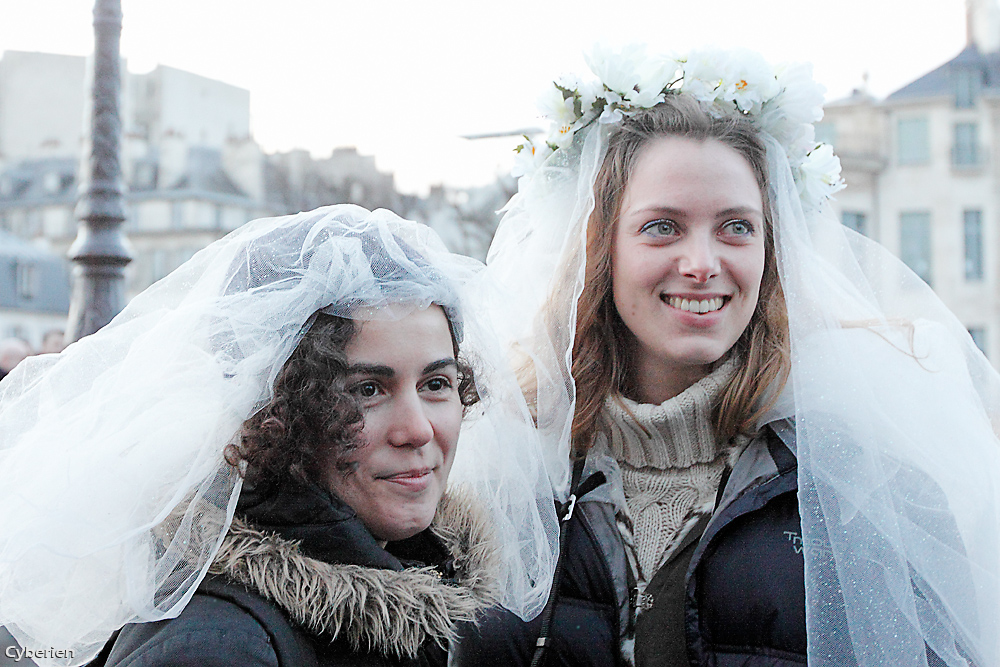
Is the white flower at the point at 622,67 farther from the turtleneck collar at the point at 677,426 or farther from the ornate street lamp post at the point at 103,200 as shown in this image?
the ornate street lamp post at the point at 103,200

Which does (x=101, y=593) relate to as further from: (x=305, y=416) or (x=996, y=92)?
(x=996, y=92)

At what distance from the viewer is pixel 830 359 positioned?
2.35 metres

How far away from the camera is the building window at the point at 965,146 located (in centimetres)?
2578

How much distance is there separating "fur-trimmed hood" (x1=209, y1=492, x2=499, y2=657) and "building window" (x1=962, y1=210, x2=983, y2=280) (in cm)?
2670

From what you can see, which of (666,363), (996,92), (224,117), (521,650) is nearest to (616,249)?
(666,363)

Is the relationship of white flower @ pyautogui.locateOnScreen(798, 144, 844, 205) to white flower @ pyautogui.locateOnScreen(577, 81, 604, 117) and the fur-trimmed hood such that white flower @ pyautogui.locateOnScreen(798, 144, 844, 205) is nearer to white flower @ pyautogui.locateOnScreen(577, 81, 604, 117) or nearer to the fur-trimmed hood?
white flower @ pyautogui.locateOnScreen(577, 81, 604, 117)

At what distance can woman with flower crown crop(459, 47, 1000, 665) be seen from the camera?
209 cm

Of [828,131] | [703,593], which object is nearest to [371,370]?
[703,593]

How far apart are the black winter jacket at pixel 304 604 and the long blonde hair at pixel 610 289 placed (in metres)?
0.82

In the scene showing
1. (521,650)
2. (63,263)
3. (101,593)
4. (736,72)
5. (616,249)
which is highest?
(63,263)

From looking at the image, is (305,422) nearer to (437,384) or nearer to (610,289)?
(437,384)

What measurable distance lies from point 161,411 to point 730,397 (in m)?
1.32

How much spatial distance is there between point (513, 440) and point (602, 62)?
1093mm

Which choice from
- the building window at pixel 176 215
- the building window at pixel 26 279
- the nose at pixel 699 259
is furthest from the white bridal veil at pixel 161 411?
the building window at pixel 176 215
